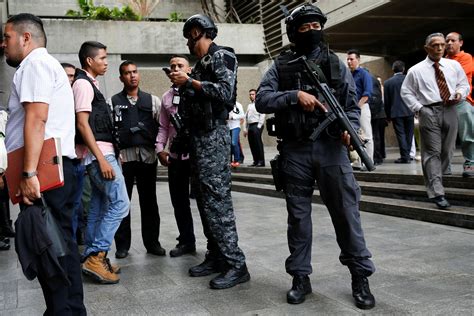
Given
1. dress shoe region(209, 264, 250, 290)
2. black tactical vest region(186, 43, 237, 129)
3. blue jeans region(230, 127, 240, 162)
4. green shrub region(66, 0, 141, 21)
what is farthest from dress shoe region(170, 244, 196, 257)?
green shrub region(66, 0, 141, 21)

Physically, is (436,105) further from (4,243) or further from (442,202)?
(4,243)

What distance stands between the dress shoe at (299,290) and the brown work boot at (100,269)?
59.7 inches

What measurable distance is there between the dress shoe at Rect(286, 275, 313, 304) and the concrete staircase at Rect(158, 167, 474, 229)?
103 inches

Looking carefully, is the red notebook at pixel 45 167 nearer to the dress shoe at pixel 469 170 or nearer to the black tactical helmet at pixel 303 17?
the black tactical helmet at pixel 303 17

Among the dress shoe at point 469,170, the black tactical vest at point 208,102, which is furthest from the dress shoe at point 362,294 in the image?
the dress shoe at point 469,170

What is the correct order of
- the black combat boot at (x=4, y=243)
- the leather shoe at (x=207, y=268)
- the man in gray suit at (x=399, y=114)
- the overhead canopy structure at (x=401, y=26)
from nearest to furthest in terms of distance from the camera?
the leather shoe at (x=207, y=268) → the black combat boot at (x=4, y=243) → the man in gray suit at (x=399, y=114) → the overhead canopy structure at (x=401, y=26)

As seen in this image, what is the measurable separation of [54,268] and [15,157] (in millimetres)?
653

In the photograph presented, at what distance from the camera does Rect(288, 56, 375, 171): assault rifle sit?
3197 mm

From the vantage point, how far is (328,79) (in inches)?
134

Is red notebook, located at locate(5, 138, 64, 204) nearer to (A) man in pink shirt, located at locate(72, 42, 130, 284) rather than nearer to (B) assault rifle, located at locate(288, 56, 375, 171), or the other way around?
(A) man in pink shirt, located at locate(72, 42, 130, 284)

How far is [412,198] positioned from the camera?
6383mm

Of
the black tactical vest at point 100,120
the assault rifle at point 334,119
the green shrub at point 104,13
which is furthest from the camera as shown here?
the green shrub at point 104,13

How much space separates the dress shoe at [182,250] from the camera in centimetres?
477

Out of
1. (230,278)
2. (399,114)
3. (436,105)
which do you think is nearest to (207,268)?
(230,278)
